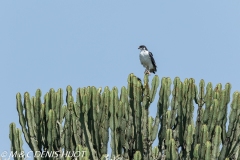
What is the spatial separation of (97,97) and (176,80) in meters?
1.72

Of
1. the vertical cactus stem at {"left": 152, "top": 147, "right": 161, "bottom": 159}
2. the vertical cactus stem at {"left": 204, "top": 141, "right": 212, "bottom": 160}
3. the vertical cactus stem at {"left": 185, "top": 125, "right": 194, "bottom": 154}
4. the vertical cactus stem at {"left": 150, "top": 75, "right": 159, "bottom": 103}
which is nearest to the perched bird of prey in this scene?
the vertical cactus stem at {"left": 152, "top": 147, "right": 161, "bottom": 159}

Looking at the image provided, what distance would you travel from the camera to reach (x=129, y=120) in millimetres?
15648

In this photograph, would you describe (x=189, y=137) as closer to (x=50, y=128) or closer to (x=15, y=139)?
(x=50, y=128)

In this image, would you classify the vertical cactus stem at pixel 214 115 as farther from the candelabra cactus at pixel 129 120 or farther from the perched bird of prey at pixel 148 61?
the perched bird of prey at pixel 148 61

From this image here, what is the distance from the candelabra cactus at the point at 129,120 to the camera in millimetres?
15336

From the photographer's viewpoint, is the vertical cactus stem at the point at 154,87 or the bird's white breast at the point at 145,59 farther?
the bird's white breast at the point at 145,59

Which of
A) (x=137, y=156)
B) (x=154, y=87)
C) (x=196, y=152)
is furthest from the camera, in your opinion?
(x=154, y=87)

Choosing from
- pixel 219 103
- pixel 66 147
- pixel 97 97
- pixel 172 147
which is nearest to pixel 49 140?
pixel 66 147

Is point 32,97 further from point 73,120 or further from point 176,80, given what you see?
point 176,80

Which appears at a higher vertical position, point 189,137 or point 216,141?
point 189,137

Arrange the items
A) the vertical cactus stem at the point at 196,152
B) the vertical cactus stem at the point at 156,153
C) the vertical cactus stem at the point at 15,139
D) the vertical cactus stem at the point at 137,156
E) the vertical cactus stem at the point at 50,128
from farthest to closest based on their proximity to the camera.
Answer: the vertical cactus stem at the point at 156,153
the vertical cactus stem at the point at 50,128
the vertical cactus stem at the point at 15,139
the vertical cactus stem at the point at 196,152
the vertical cactus stem at the point at 137,156

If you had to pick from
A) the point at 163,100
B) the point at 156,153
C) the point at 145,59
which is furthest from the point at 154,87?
the point at 145,59

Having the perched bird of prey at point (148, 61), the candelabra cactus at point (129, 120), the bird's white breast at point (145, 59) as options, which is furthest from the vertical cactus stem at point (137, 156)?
the bird's white breast at point (145, 59)

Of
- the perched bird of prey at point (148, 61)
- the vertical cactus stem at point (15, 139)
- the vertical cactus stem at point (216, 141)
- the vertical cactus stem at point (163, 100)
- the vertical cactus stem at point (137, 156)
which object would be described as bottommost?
the vertical cactus stem at point (137, 156)
